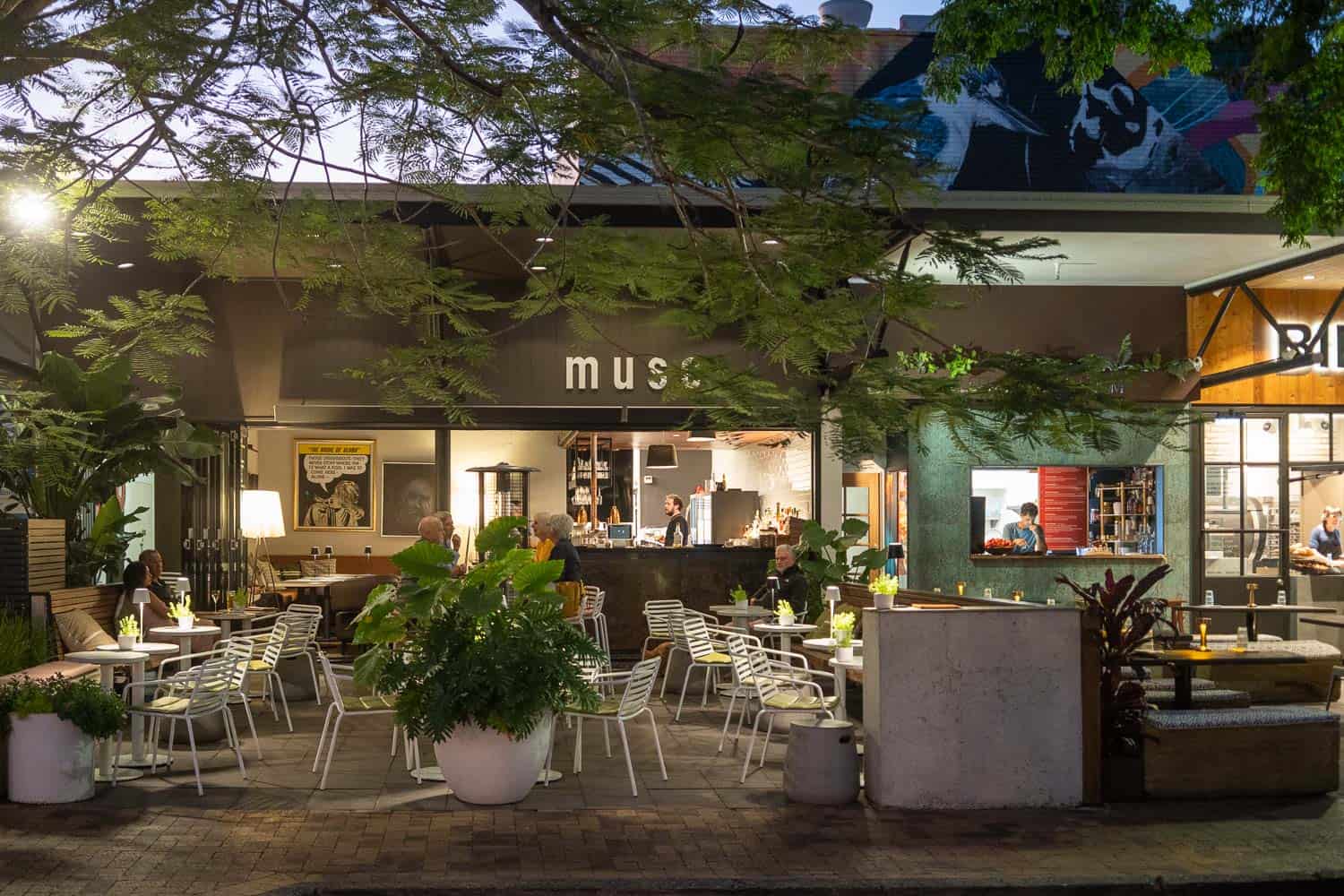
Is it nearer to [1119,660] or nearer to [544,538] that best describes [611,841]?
[1119,660]

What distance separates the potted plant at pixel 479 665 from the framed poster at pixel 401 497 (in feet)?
39.0

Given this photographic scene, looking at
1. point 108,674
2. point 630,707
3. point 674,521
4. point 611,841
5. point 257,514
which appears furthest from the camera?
point 674,521

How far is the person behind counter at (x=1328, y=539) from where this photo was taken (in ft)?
49.1

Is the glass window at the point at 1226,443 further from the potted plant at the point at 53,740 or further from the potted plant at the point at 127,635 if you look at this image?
the potted plant at the point at 53,740

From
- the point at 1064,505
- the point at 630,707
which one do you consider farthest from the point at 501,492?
the point at 630,707

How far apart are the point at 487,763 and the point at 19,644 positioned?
12.8 ft

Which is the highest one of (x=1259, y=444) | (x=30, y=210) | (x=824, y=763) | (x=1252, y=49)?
(x=1252, y=49)

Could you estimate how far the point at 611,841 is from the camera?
6766 millimetres

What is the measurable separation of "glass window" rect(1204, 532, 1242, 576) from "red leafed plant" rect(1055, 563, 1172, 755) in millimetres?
7287

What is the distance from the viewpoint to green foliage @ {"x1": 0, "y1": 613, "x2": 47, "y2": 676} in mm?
9156

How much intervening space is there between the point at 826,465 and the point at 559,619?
8.03 m

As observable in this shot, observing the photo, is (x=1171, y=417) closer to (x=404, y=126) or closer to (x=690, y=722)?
(x=404, y=126)

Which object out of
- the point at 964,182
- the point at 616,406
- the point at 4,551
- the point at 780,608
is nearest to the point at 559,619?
the point at 780,608

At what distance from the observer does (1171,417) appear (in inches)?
231
